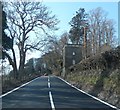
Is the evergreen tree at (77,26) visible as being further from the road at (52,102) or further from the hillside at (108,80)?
the road at (52,102)

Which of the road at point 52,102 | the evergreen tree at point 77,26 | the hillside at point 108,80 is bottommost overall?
the road at point 52,102

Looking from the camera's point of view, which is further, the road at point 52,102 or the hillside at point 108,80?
the hillside at point 108,80

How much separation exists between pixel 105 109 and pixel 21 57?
157 feet

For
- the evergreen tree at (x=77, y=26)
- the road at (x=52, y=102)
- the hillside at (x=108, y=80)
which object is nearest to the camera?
the road at (x=52, y=102)

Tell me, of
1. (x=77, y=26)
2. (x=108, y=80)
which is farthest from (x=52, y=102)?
(x=77, y=26)

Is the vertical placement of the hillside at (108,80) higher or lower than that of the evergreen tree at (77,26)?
lower

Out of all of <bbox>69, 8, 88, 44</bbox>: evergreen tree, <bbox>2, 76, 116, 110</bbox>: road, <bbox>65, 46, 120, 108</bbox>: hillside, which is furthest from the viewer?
<bbox>69, 8, 88, 44</bbox>: evergreen tree

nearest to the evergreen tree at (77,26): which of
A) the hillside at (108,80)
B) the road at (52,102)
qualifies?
the hillside at (108,80)

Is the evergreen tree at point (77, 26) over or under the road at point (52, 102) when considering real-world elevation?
over

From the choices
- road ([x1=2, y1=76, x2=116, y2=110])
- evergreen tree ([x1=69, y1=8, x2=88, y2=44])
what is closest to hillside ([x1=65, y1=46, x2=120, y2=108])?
road ([x1=2, y1=76, x2=116, y2=110])

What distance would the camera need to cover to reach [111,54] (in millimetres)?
33125

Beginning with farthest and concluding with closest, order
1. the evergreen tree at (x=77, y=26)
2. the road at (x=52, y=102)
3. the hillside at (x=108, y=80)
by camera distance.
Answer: the evergreen tree at (x=77, y=26) < the hillside at (x=108, y=80) < the road at (x=52, y=102)

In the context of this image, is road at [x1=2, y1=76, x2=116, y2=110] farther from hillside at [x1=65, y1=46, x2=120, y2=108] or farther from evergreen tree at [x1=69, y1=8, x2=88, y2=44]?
evergreen tree at [x1=69, y1=8, x2=88, y2=44]

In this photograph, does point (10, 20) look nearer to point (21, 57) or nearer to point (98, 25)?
point (21, 57)
